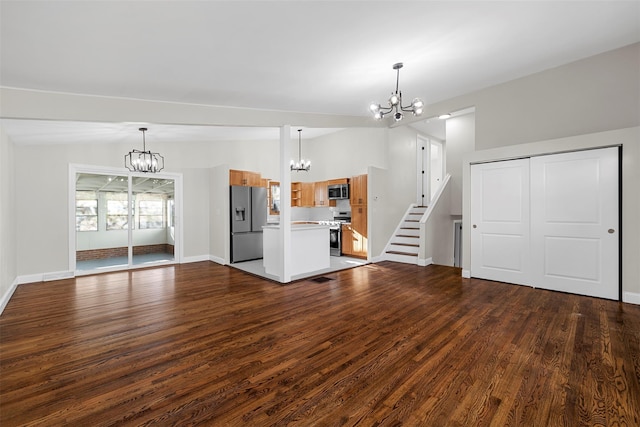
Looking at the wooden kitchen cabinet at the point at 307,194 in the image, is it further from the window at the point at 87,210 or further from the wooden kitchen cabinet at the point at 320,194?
the window at the point at 87,210

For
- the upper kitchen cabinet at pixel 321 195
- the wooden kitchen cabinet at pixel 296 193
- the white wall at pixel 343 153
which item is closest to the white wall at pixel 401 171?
the white wall at pixel 343 153

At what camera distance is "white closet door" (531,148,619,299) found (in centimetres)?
375

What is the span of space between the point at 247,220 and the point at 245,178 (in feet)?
3.46

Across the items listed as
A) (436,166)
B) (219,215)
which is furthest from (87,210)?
(436,166)

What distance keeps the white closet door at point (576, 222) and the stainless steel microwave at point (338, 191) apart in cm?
398

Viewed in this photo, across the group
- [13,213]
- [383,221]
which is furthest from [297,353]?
[13,213]

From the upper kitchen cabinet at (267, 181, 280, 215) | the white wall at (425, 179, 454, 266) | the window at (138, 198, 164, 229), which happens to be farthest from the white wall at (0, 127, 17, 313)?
the white wall at (425, 179, 454, 266)

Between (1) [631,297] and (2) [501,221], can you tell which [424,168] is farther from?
(1) [631,297]

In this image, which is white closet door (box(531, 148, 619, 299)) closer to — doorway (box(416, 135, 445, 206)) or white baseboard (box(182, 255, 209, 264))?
doorway (box(416, 135, 445, 206))

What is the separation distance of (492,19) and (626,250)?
136 inches

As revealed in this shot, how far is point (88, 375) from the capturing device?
2.13 metres

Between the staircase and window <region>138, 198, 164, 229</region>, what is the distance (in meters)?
5.74

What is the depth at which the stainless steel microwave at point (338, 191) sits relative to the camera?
24.0 feet

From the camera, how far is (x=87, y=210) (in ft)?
19.4
